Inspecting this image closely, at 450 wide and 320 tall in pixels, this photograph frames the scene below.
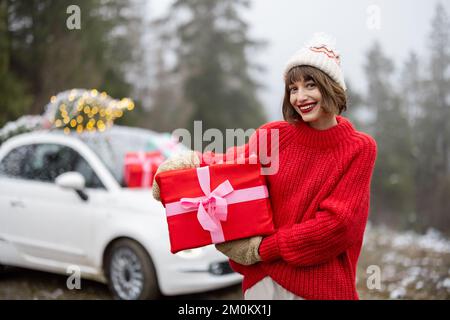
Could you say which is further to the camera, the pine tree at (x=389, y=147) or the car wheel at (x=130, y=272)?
the pine tree at (x=389, y=147)

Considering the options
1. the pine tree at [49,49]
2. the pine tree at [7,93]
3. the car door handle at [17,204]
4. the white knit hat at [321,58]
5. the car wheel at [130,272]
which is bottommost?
the car wheel at [130,272]

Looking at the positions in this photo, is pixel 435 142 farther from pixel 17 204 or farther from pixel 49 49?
pixel 49 49

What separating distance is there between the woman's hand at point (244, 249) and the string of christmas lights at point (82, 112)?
3464mm

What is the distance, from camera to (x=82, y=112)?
5.24 meters

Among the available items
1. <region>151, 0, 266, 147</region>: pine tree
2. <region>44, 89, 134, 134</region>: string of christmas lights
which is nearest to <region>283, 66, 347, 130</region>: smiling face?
<region>44, 89, 134, 134</region>: string of christmas lights

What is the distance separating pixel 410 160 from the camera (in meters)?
12.1

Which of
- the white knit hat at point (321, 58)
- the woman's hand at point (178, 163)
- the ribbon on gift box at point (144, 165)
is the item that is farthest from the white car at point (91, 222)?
the white knit hat at point (321, 58)

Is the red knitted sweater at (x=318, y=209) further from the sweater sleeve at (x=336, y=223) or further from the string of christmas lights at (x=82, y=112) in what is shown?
the string of christmas lights at (x=82, y=112)

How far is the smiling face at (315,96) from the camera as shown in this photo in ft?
6.63

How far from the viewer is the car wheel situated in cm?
413

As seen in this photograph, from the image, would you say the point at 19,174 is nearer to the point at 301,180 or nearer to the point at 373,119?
the point at 301,180

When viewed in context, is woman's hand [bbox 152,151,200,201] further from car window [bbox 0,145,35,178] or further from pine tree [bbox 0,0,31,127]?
pine tree [bbox 0,0,31,127]

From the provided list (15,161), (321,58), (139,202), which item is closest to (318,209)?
(321,58)

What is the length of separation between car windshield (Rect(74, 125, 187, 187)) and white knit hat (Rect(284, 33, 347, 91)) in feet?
9.73
